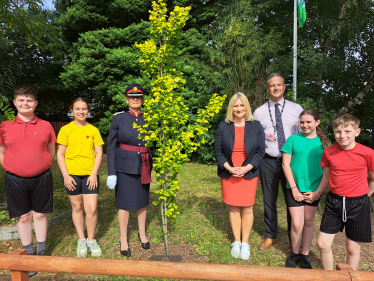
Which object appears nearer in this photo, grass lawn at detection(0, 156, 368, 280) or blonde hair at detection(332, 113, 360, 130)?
blonde hair at detection(332, 113, 360, 130)

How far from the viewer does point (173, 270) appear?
174cm

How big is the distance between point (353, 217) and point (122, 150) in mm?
2623

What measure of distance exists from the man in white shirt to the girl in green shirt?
0.92ft

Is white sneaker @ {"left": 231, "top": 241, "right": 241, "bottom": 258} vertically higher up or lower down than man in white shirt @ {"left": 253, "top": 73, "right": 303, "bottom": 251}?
lower down

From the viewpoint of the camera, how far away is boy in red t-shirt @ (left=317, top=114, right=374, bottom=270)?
2.39m

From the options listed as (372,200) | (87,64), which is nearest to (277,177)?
(372,200)

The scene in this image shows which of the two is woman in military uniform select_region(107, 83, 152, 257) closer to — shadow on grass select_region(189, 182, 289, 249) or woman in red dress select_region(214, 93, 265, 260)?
woman in red dress select_region(214, 93, 265, 260)

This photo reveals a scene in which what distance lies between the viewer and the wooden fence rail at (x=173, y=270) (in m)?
1.67

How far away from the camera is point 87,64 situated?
12383 millimetres

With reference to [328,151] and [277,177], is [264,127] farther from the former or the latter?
[328,151]

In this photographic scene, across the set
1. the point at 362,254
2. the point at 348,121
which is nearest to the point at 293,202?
the point at 348,121

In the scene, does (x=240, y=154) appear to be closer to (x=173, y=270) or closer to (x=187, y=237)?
(x=187, y=237)

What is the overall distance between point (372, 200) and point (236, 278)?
5154mm

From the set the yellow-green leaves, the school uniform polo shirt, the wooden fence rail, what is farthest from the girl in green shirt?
the school uniform polo shirt
